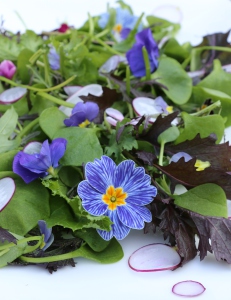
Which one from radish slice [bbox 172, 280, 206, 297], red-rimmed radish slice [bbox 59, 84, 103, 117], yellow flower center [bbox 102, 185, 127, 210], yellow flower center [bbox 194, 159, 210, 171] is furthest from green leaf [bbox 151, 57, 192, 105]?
radish slice [bbox 172, 280, 206, 297]

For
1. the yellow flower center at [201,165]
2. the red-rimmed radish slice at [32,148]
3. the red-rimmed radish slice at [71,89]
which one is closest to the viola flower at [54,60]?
the red-rimmed radish slice at [71,89]

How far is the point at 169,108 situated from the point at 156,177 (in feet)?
0.80

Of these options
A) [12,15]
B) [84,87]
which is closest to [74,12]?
[12,15]

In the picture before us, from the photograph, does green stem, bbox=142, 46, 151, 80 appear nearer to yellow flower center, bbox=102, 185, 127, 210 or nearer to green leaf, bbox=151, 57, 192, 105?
green leaf, bbox=151, 57, 192, 105

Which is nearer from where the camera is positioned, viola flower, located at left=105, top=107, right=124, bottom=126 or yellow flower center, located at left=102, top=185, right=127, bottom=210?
yellow flower center, located at left=102, top=185, right=127, bottom=210

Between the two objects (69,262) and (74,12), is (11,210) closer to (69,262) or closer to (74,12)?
(69,262)

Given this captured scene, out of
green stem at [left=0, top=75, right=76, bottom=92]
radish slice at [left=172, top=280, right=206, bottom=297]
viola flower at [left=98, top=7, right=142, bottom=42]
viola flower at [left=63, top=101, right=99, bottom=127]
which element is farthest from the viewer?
viola flower at [left=98, top=7, right=142, bottom=42]

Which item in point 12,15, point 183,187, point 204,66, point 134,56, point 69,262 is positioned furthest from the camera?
point 12,15

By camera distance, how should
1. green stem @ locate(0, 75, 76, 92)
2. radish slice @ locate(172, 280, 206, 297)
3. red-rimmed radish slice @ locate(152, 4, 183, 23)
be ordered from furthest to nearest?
red-rimmed radish slice @ locate(152, 4, 183, 23), green stem @ locate(0, 75, 76, 92), radish slice @ locate(172, 280, 206, 297)

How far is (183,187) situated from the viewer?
905 mm

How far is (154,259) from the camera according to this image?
0.79 metres

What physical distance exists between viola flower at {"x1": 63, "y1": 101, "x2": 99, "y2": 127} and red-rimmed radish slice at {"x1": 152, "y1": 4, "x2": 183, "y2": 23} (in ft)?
2.46

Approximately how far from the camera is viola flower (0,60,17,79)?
1128 mm

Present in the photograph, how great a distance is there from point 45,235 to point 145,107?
34cm
